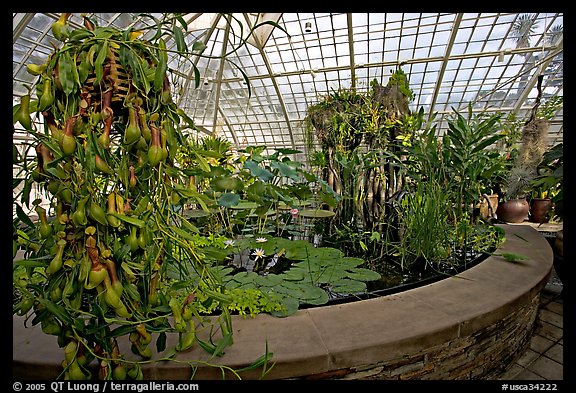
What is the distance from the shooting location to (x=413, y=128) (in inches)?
116

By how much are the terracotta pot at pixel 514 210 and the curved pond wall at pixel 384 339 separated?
4.66 meters

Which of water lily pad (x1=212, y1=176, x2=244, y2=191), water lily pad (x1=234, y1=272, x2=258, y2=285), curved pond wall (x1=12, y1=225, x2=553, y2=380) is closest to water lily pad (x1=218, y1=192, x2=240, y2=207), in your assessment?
water lily pad (x1=212, y1=176, x2=244, y2=191)

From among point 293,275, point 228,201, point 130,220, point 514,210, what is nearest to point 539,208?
point 514,210

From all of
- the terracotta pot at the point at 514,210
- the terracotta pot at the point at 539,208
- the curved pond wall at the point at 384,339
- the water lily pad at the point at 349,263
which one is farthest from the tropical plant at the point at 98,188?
the terracotta pot at the point at 539,208

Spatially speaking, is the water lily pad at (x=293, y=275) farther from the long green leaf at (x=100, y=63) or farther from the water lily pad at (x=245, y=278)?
the long green leaf at (x=100, y=63)

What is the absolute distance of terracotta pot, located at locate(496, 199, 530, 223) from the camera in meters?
5.50

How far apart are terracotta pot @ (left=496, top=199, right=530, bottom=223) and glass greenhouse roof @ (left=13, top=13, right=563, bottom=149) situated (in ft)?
16.5

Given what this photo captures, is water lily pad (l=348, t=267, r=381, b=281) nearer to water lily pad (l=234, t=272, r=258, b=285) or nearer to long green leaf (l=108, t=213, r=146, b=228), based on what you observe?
water lily pad (l=234, t=272, r=258, b=285)

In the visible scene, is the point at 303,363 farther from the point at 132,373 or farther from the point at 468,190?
the point at 468,190

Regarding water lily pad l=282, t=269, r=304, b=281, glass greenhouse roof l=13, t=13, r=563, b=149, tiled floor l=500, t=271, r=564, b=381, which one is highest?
glass greenhouse roof l=13, t=13, r=563, b=149

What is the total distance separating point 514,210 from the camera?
18.2ft

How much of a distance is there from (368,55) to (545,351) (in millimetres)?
13229

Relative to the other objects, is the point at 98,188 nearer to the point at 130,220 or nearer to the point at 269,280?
the point at 130,220
